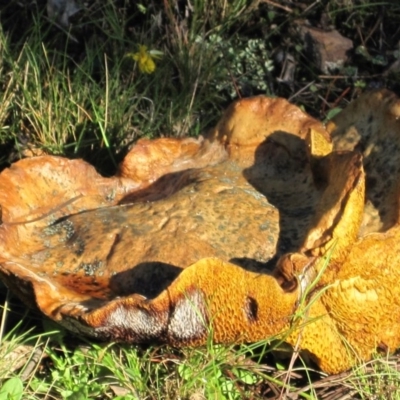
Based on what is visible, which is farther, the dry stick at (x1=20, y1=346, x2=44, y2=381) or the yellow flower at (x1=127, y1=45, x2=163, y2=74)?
the yellow flower at (x1=127, y1=45, x2=163, y2=74)

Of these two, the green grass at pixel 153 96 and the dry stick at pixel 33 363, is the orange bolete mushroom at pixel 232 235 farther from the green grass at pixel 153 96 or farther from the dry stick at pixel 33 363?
the dry stick at pixel 33 363

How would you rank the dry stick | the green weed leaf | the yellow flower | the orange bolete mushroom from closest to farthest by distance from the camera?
the orange bolete mushroom → the green weed leaf → the dry stick → the yellow flower

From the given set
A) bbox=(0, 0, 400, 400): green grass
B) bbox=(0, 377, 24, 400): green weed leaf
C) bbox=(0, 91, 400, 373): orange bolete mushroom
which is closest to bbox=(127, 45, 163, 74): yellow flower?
bbox=(0, 0, 400, 400): green grass

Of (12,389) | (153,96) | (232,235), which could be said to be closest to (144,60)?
(153,96)

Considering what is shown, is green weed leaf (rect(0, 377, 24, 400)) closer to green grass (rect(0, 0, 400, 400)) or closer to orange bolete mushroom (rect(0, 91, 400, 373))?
green grass (rect(0, 0, 400, 400))

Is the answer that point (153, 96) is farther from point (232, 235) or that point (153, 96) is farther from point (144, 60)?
point (232, 235)

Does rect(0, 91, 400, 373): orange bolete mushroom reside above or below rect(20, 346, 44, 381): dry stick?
above

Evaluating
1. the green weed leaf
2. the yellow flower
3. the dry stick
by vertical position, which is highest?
the yellow flower

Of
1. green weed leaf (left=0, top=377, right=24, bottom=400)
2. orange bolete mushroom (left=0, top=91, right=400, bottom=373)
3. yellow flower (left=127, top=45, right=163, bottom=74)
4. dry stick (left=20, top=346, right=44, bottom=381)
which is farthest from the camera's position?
yellow flower (left=127, top=45, right=163, bottom=74)
